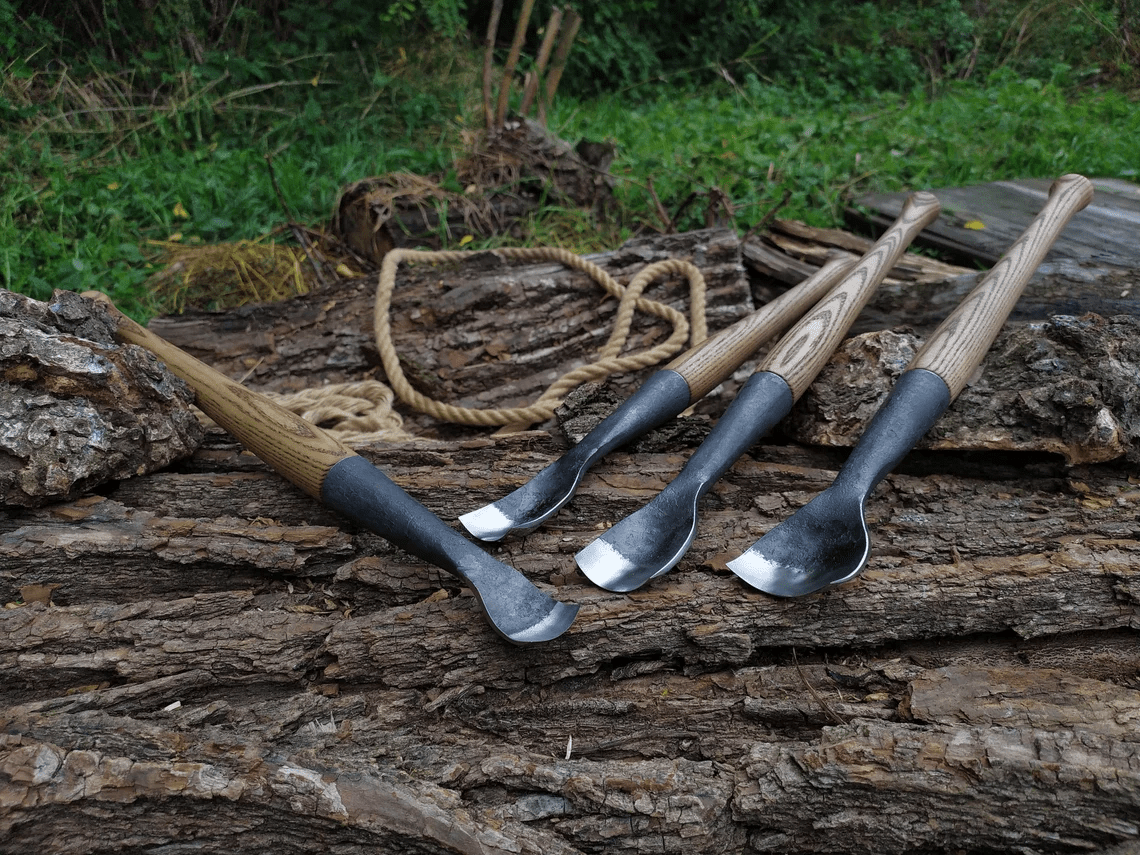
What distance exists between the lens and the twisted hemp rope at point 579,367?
2.61 meters

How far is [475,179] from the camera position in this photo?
14.5 feet

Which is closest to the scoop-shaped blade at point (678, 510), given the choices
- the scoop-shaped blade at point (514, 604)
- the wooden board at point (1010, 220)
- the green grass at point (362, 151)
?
the scoop-shaped blade at point (514, 604)

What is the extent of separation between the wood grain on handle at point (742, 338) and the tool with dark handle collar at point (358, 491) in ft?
2.59

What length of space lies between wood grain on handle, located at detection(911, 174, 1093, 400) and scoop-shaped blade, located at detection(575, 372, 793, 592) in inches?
15.1

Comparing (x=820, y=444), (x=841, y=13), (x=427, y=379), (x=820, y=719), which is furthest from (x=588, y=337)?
(x=841, y=13)

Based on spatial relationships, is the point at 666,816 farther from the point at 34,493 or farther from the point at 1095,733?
the point at 34,493

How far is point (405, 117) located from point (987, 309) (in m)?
4.19

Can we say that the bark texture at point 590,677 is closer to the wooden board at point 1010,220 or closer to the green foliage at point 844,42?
the wooden board at point 1010,220

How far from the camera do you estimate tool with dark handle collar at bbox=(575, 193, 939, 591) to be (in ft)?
5.73

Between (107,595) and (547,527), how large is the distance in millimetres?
981

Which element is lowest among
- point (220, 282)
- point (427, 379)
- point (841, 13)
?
point (220, 282)

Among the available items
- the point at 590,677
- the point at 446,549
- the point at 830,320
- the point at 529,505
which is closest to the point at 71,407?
the point at 446,549

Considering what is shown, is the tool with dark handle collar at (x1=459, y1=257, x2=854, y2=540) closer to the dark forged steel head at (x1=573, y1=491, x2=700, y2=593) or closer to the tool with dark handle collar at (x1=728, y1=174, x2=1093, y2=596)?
the dark forged steel head at (x1=573, y1=491, x2=700, y2=593)

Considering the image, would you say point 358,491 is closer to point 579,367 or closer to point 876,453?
point 876,453
